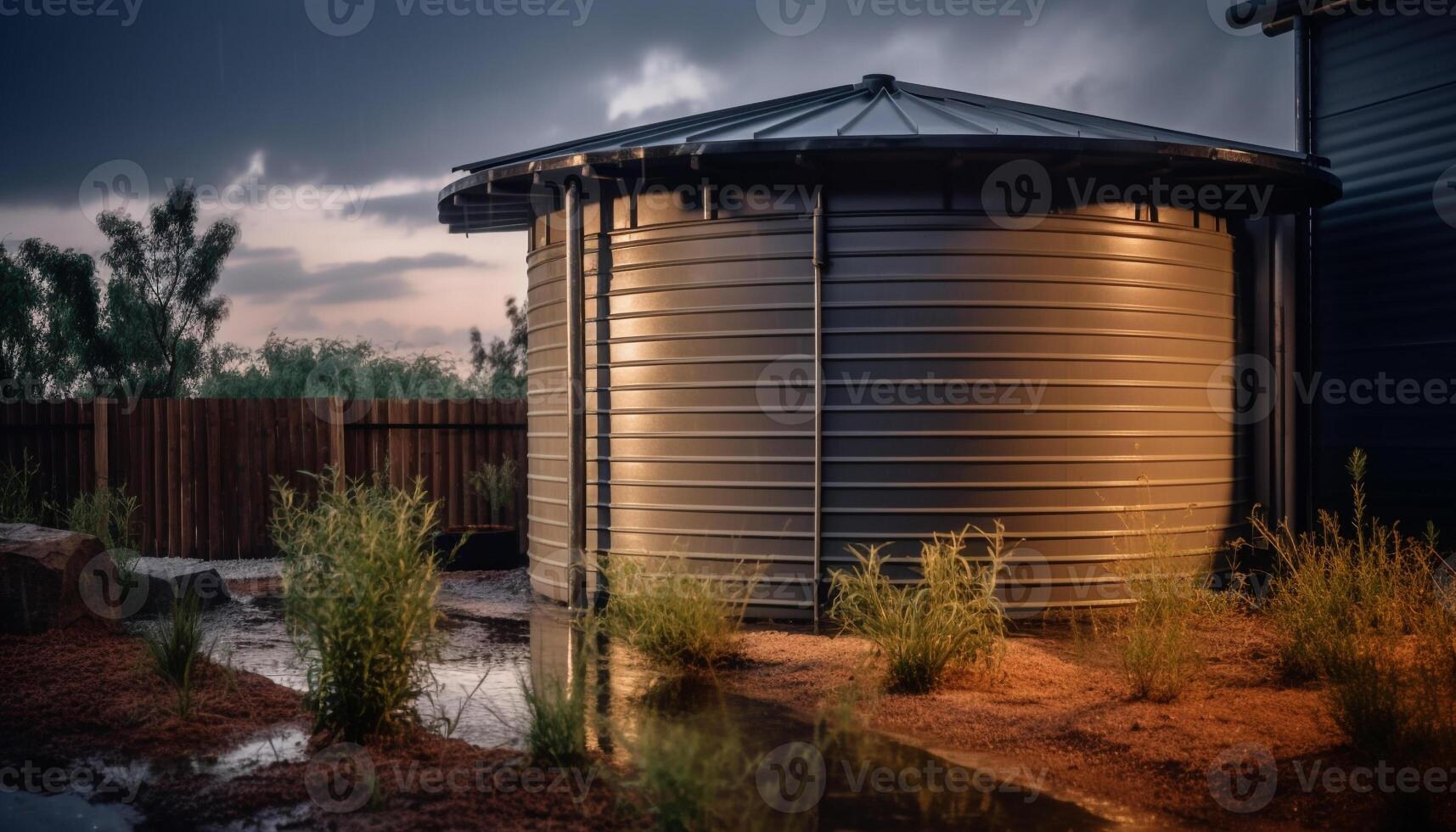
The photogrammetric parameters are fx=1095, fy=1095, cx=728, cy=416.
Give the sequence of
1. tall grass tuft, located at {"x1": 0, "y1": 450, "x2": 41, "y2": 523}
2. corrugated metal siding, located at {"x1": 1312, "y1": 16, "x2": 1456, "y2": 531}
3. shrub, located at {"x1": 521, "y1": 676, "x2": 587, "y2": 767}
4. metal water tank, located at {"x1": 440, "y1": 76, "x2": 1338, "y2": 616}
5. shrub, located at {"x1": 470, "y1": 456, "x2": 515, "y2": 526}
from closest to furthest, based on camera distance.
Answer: shrub, located at {"x1": 521, "y1": 676, "x2": 587, "y2": 767} → metal water tank, located at {"x1": 440, "y1": 76, "x2": 1338, "y2": 616} → corrugated metal siding, located at {"x1": 1312, "y1": 16, "x2": 1456, "y2": 531} → tall grass tuft, located at {"x1": 0, "y1": 450, "x2": 41, "y2": 523} → shrub, located at {"x1": 470, "y1": 456, "x2": 515, "y2": 526}

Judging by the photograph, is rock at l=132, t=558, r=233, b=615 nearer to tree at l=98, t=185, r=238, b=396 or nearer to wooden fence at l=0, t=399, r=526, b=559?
wooden fence at l=0, t=399, r=526, b=559

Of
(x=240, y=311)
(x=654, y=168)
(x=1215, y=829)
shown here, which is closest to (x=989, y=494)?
(x=654, y=168)

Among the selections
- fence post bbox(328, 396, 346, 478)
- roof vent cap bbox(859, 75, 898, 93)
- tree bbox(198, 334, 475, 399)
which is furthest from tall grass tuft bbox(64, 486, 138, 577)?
tree bbox(198, 334, 475, 399)

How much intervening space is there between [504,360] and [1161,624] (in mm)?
27898

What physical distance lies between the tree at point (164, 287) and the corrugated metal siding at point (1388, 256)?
2370 centimetres

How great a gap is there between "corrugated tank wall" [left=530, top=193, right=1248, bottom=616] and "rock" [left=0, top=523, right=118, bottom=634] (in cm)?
400

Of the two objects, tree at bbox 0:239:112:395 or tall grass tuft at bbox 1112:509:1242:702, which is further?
tree at bbox 0:239:112:395

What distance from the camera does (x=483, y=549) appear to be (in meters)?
12.5

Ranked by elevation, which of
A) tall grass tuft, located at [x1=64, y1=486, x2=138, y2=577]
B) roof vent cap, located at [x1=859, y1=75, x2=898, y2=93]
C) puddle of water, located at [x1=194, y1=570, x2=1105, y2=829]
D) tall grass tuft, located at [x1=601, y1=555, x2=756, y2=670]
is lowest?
puddle of water, located at [x1=194, y1=570, x2=1105, y2=829]

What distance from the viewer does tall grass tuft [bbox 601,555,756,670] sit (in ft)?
22.9

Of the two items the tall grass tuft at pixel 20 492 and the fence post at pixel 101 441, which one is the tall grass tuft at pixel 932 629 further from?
the fence post at pixel 101 441

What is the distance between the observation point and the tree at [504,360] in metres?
32.3

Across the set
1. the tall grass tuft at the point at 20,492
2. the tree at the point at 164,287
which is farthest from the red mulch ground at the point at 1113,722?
the tree at the point at 164,287

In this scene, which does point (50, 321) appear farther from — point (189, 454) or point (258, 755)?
point (258, 755)
